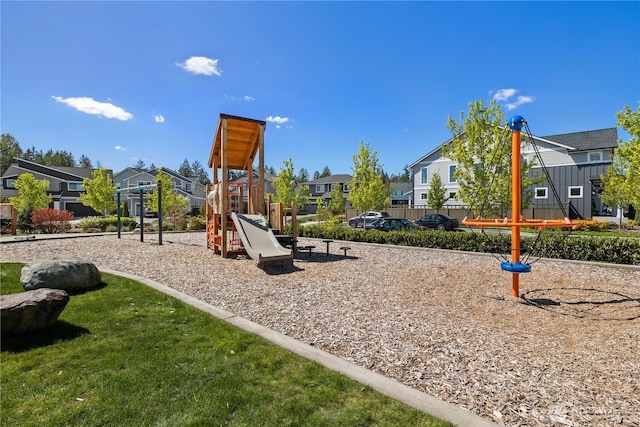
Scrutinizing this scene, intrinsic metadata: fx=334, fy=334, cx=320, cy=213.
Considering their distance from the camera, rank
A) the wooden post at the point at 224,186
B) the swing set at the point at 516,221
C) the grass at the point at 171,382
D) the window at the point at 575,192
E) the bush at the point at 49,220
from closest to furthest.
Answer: the grass at the point at 171,382 < the swing set at the point at 516,221 < the wooden post at the point at 224,186 < the bush at the point at 49,220 < the window at the point at 575,192

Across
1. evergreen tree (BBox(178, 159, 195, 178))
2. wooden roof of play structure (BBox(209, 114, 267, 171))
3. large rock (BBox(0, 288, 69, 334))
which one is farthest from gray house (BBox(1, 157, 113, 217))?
evergreen tree (BBox(178, 159, 195, 178))

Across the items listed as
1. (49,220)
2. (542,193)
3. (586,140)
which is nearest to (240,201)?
(49,220)

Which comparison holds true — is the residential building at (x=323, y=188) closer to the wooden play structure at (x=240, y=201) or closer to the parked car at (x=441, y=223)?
the parked car at (x=441, y=223)

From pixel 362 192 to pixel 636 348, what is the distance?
1995 centimetres

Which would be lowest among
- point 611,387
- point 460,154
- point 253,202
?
point 611,387

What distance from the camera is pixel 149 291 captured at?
20.6ft

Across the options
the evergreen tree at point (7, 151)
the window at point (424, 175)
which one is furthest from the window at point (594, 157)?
the evergreen tree at point (7, 151)

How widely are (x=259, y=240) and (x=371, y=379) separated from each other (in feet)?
22.7

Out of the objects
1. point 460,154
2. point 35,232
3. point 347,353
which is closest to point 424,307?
point 347,353

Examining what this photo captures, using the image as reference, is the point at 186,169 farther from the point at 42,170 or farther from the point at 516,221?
the point at 516,221

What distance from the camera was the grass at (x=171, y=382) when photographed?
2.67 metres

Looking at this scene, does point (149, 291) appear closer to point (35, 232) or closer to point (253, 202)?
point (253, 202)

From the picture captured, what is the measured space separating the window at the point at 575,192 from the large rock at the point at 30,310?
1410 inches

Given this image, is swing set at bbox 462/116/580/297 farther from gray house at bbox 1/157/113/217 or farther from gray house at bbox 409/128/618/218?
gray house at bbox 1/157/113/217
